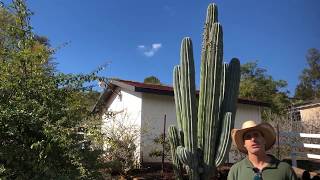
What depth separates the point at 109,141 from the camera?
6.00 m

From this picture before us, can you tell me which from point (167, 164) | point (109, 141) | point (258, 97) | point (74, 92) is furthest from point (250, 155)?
point (258, 97)

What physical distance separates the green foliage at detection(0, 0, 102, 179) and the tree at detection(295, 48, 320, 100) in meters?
43.7

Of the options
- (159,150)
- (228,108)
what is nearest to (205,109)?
(228,108)

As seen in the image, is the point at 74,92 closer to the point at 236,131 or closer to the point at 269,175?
the point at 236,131

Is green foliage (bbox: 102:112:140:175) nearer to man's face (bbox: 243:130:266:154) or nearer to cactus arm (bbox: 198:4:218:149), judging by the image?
cactus arm (bbox: 198:4:218:149)

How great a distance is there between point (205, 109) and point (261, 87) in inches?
1037

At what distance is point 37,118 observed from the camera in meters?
6.11

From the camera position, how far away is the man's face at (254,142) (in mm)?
3773

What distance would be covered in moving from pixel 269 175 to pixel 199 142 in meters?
5.57

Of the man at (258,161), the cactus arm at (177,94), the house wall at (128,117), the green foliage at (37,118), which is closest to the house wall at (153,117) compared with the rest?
the house wall at (128,117)

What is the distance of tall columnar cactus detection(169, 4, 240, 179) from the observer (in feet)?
29.3

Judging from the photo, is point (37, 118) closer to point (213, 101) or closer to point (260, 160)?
point (260, 160)

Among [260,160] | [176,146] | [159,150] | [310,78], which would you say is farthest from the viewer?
[310,78]

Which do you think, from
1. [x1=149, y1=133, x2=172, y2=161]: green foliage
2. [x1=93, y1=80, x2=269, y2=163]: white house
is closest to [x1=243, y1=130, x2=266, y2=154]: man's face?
[x1=149, y1=133, x2=172, y2=161]: green foliage
